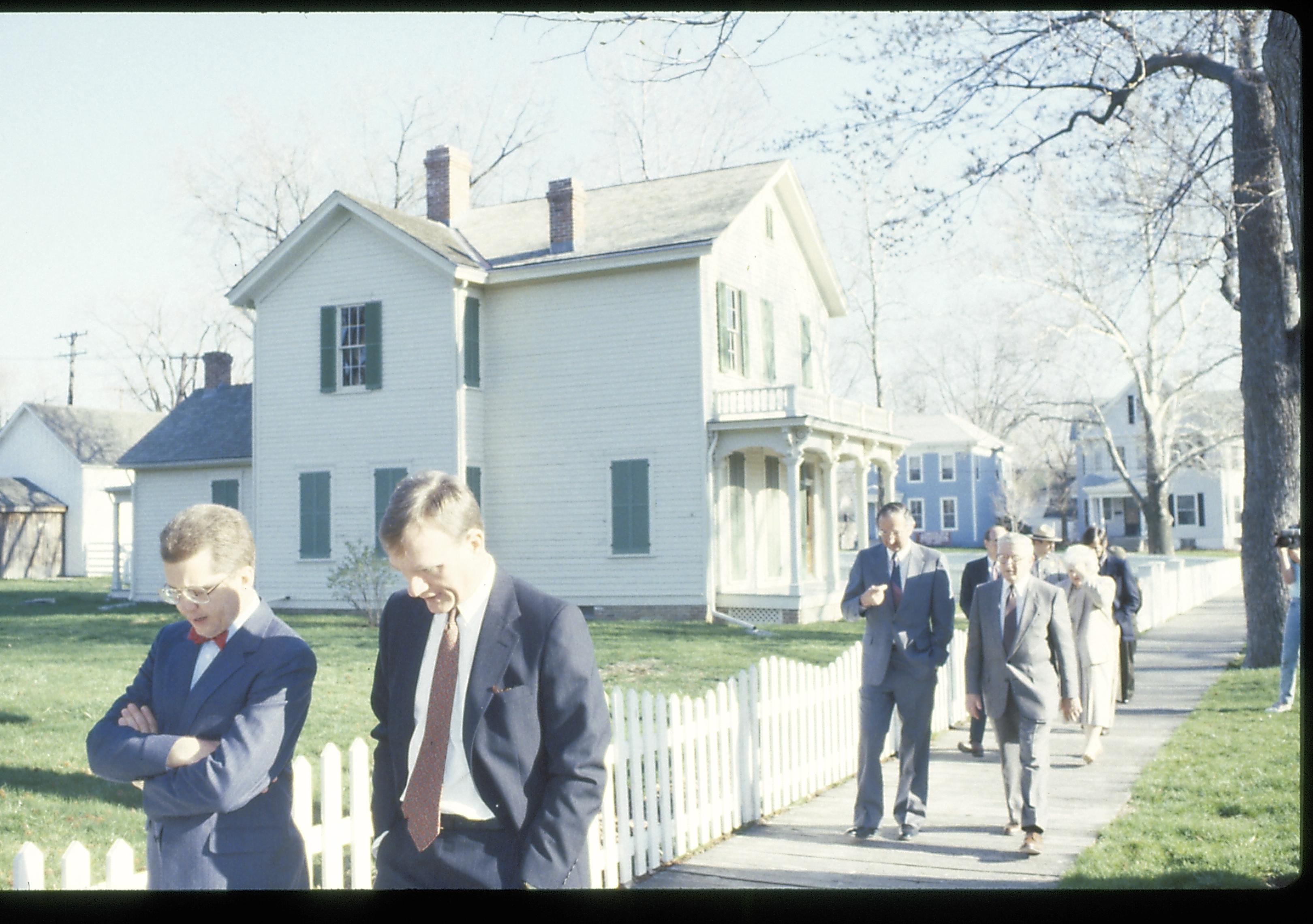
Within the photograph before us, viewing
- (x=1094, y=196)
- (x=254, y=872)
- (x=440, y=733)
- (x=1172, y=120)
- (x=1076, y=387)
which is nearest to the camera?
(x=440, y=733)

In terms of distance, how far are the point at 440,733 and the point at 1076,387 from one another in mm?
29276

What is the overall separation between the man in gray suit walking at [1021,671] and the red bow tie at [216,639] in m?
3.91

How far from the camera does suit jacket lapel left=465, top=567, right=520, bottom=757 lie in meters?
2.72

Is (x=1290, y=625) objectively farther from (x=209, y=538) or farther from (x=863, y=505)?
(x=863, y=505)

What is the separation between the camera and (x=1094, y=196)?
27.9 feet

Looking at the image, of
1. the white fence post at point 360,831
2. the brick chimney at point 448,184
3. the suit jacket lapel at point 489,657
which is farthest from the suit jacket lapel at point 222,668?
the brick chimney at point 448,184

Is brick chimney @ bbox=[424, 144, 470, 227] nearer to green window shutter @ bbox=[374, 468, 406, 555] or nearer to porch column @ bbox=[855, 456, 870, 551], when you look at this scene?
green window shutter @ bbox=[374, 468, 406, 555]

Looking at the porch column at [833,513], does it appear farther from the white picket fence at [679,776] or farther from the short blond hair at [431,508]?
the short blond hair at [431,508]

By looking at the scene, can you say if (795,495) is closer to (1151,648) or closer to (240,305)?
(1151,648)

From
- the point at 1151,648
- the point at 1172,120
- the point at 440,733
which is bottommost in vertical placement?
the point at 1151,648

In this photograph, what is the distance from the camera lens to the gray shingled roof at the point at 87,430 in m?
26.8

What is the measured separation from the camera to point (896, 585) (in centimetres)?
586

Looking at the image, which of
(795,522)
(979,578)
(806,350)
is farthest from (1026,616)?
(806,350)

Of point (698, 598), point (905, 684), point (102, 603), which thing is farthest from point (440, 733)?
point (102, 603)
